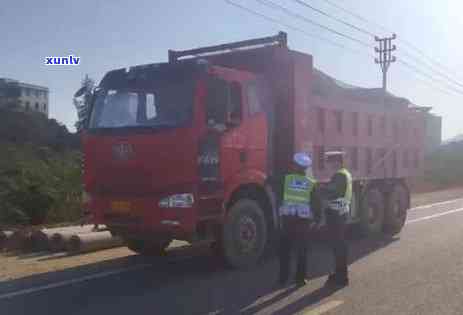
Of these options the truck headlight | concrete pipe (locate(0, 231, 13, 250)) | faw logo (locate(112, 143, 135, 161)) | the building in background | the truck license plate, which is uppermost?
the building in background

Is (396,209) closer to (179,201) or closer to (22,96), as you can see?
(179,201)

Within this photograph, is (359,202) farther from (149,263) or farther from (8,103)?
(8,103)

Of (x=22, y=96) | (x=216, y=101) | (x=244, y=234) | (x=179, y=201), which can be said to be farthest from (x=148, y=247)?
(x=22, y=96)

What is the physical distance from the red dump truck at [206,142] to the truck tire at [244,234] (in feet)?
0.05

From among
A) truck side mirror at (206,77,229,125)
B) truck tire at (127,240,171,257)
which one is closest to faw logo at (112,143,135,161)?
truck side mirror at (206,77,229,125)

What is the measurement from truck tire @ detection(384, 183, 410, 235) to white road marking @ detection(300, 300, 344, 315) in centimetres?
616

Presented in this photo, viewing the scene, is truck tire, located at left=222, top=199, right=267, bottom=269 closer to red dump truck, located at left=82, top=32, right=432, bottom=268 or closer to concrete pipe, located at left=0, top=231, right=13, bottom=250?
red dump truck, located at left=82, top=32, right=432, bottom=268

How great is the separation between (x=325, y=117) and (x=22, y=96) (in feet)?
192

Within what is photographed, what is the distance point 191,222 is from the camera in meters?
7.16

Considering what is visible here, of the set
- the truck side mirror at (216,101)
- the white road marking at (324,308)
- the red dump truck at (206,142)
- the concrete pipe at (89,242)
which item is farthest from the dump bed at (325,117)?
the concrete pipe at (89,242)

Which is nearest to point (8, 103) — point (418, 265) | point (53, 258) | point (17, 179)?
point (17, 179)

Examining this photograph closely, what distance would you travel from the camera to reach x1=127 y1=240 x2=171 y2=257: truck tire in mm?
9029

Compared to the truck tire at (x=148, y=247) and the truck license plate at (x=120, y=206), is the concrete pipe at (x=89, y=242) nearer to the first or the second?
the truck tire at (x=148, y=247)

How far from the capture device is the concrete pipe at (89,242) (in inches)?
379
